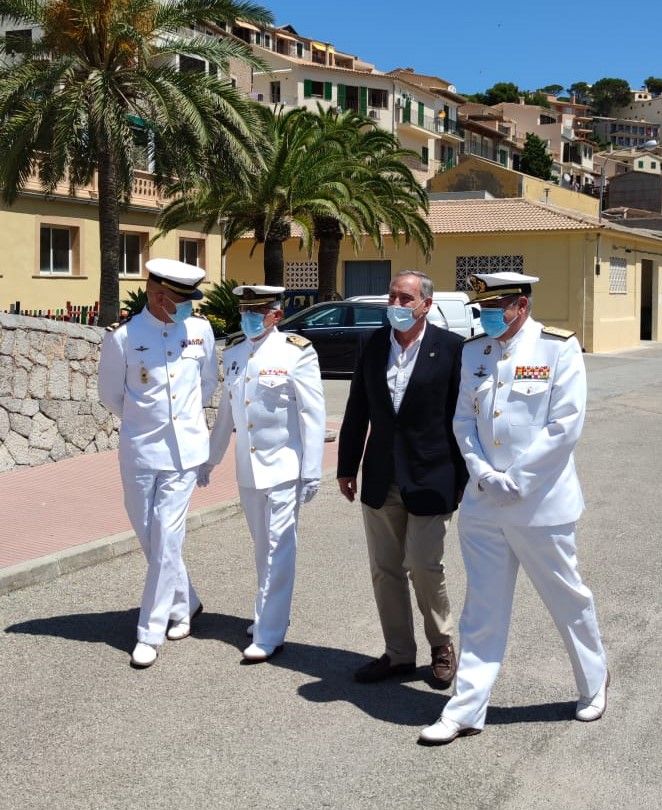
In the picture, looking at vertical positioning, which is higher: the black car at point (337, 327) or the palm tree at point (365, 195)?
the palm tree at point (365, 195)

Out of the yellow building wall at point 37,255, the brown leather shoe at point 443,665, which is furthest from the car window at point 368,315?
the brown leather shoe at point 443,665

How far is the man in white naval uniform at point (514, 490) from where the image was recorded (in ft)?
13.4

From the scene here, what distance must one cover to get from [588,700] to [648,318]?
39.2 metres

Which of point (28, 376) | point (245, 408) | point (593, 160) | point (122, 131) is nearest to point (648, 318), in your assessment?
point (122, 131)

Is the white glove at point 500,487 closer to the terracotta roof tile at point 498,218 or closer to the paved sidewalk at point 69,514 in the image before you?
the paved sidewalk at point 69,514

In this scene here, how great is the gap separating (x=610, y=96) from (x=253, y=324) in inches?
7301

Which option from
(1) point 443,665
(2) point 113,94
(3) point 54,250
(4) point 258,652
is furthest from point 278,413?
(3) point 54,250

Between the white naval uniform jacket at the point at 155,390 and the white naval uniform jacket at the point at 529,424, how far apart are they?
5.40 ft

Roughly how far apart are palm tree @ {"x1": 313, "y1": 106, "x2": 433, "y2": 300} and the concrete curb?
62.9ft

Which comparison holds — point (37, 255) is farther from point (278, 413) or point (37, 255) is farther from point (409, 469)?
point (409, 469)

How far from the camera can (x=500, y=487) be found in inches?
159

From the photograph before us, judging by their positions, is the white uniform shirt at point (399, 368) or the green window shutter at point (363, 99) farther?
the green window shutter at point (363, 99)

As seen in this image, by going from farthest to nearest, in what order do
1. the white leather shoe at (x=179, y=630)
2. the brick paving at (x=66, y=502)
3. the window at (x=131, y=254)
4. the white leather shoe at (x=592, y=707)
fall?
the window at (x=131, y=254), the brick paving at (x=66, y=502), the white leather shoe at (x=179, y=630), the white leather shoe at (x=592, y=707)

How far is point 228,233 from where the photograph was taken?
26.8m
